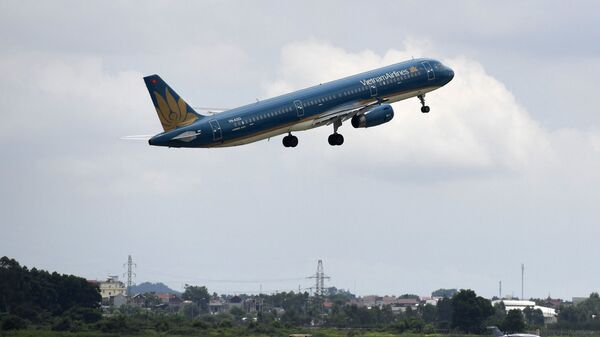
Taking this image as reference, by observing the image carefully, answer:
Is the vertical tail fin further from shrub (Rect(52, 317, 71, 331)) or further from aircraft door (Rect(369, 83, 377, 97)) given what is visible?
shrub (Rect(52, 317, 71, 331))

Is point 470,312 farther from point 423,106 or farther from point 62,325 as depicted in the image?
point 62,325

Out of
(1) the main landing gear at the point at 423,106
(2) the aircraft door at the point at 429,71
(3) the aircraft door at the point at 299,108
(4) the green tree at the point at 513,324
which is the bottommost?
(4) the green tree at the point at 513,324

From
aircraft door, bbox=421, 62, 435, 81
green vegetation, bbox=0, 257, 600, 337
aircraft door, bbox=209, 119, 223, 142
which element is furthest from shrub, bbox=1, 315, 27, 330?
aircraft door, bbox=421, 62, 435, 81

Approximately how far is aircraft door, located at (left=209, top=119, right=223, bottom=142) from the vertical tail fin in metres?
1.94

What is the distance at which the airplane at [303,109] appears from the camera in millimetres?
112250

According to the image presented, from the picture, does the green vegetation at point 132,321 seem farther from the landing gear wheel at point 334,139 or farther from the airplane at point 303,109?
the airplane at point 303,109

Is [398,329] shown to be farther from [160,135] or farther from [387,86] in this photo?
[160,135]

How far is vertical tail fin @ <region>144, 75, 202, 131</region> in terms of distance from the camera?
4417 inches

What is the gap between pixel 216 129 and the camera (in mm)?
112438

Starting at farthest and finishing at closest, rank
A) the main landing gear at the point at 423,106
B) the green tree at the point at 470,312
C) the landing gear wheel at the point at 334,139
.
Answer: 1. the green tree at the point at 470,312
2. the main landing gear at the point at 423,106
3. the landing gear wheel at the point at 334,139

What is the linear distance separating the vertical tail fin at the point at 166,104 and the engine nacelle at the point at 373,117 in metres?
18.0

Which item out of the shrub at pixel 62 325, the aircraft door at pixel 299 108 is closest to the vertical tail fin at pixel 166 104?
the aircraft door at pixel 299 108

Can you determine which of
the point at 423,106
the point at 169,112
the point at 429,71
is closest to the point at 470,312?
the point at 423,106

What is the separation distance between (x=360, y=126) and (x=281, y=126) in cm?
967
